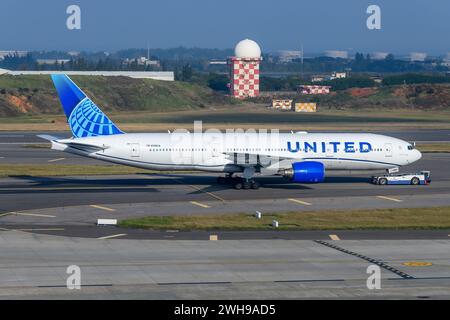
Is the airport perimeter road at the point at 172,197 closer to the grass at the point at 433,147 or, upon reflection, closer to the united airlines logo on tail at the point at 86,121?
the united airlines logo on tail at the point at 86,121

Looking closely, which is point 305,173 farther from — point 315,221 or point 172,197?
point 315,221

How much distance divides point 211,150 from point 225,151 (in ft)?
3.67

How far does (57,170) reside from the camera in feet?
239

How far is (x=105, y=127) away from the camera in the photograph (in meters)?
63.0

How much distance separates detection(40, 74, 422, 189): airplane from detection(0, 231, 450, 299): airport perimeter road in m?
18.3

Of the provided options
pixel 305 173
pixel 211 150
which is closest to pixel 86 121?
pixel 211 150

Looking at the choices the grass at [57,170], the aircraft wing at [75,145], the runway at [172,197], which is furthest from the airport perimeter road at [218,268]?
the grass at [57,170]

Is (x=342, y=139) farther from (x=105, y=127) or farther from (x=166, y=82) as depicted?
(x=166, y=82)

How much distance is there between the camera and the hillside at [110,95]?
6161 inches

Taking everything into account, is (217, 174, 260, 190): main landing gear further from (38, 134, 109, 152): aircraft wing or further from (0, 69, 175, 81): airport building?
(0, 69, 175, 81): airport building

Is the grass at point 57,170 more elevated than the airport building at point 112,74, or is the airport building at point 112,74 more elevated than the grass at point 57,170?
the airport building at point 112,74

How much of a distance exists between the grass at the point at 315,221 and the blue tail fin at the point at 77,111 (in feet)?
50.3

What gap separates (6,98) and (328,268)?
12857 cm
